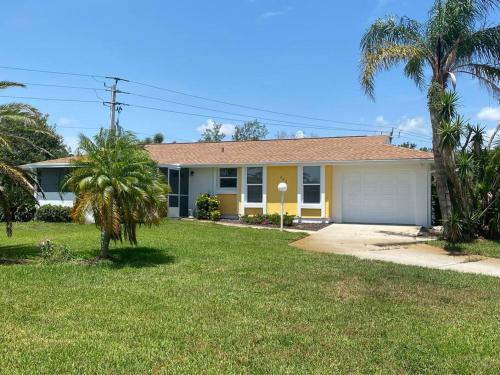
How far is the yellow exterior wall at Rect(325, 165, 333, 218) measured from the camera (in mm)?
20438

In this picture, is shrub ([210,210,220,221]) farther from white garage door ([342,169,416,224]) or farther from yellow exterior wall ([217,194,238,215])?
white garage door ([342,169,416,224])

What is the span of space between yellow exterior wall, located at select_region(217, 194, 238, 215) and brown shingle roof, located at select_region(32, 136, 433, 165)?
5.13ft

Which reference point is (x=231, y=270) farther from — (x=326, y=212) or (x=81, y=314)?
(x=326, y=212)

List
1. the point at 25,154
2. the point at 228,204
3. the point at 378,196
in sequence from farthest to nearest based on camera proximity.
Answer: the point at 25,154, the point at 228,204, the point at 378,196

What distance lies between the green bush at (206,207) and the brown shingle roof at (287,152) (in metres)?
1.70

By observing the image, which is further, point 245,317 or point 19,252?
point 19,252

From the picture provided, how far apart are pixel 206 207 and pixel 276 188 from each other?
3270 mm

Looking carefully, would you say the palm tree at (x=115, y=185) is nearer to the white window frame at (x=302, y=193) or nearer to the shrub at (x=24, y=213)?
the white window frame at (x=302, y=193)

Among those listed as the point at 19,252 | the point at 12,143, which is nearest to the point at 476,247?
the point at 19,252

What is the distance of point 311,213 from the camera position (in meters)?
20.8

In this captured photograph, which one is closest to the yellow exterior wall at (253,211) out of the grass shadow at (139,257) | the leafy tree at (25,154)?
the leafy tree at (25,154)

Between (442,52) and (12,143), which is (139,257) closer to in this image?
(12,143)

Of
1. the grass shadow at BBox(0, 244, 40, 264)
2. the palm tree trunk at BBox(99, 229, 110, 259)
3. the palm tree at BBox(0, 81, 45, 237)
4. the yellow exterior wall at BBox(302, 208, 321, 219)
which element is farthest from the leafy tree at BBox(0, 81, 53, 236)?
the yellow exterior wall at BBox(302, 208, 321, 219)

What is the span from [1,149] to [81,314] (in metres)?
6.54
